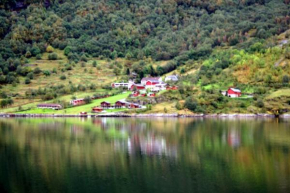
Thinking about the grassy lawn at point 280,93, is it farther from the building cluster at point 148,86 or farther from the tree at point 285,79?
the building cluster at point 148,86

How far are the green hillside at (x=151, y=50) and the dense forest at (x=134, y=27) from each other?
0.42 m

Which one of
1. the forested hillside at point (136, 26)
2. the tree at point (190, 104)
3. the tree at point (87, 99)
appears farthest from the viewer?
the forested hillside at point (136, 26)

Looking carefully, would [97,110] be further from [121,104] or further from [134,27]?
[134,27]

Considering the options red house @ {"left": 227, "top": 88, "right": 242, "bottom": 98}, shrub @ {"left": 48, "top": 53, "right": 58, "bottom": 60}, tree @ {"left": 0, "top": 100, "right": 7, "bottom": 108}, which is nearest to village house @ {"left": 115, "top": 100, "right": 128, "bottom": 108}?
red house @ {"left": 227, "top": 88, "right": 242, "bottom": 98}

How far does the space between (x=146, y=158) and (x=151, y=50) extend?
4410 inches

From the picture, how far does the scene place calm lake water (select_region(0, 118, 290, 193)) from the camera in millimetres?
32250

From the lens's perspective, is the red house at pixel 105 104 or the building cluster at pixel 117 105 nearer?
the building cluster at pixel 117 105

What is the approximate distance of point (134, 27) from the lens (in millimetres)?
172875

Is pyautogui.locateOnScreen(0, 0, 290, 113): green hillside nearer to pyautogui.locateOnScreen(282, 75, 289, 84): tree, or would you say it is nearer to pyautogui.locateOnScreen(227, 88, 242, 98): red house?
pyautogui.locateOnScreen(282, 75, 289, 84): tree

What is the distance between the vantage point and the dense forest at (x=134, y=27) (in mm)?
139250

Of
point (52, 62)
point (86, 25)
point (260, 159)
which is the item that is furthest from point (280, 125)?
point (86, 25)

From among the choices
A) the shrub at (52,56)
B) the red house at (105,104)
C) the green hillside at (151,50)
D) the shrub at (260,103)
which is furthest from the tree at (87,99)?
the shrub at (52,56)

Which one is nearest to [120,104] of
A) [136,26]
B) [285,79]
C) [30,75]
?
[285,79]

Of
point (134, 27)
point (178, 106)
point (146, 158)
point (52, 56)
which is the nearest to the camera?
point (146, 158)
